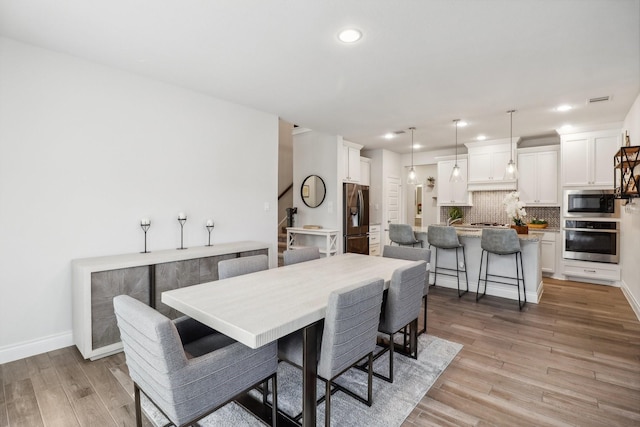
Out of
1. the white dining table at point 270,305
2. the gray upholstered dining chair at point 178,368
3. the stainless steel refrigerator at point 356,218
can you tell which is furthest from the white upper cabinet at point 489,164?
the gray upholstered dining chair at point 178,368

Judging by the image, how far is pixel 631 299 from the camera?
3994mm

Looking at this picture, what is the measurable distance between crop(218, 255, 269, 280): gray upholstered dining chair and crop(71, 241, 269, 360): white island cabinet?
0.89 metres

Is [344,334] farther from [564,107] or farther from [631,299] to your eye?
[631,299]

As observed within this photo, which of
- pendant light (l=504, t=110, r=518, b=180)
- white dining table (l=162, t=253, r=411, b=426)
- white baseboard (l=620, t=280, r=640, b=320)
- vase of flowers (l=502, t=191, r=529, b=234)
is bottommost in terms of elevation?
white baseboard (l=620, t=280, r=640, b=320)

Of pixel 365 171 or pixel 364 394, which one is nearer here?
pixel 364 394

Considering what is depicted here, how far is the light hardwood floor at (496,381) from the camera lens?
1893mm

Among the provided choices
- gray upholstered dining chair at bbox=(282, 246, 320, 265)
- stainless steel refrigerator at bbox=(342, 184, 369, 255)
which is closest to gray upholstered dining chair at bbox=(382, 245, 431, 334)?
gray upholstered dining chair at bbox=(282, 246, 320, 265)

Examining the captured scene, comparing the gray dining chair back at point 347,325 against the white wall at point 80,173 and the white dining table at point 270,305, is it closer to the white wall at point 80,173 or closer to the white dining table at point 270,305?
the white dining table at point 270,305

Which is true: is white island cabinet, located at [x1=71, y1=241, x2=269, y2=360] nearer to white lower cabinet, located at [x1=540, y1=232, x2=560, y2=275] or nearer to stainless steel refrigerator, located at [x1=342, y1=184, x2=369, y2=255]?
stainless steel refrigerator, located at [x1=342, y1=184, x2=369, y2=255]

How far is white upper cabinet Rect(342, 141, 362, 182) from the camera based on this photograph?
6.00 m

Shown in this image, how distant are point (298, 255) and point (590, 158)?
501 cm

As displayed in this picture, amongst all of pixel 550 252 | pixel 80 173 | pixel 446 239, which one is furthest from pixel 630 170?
pixel 80 173

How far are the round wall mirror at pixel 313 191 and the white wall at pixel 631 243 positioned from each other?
422cm

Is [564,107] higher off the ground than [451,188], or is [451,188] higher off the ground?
[564,107]
